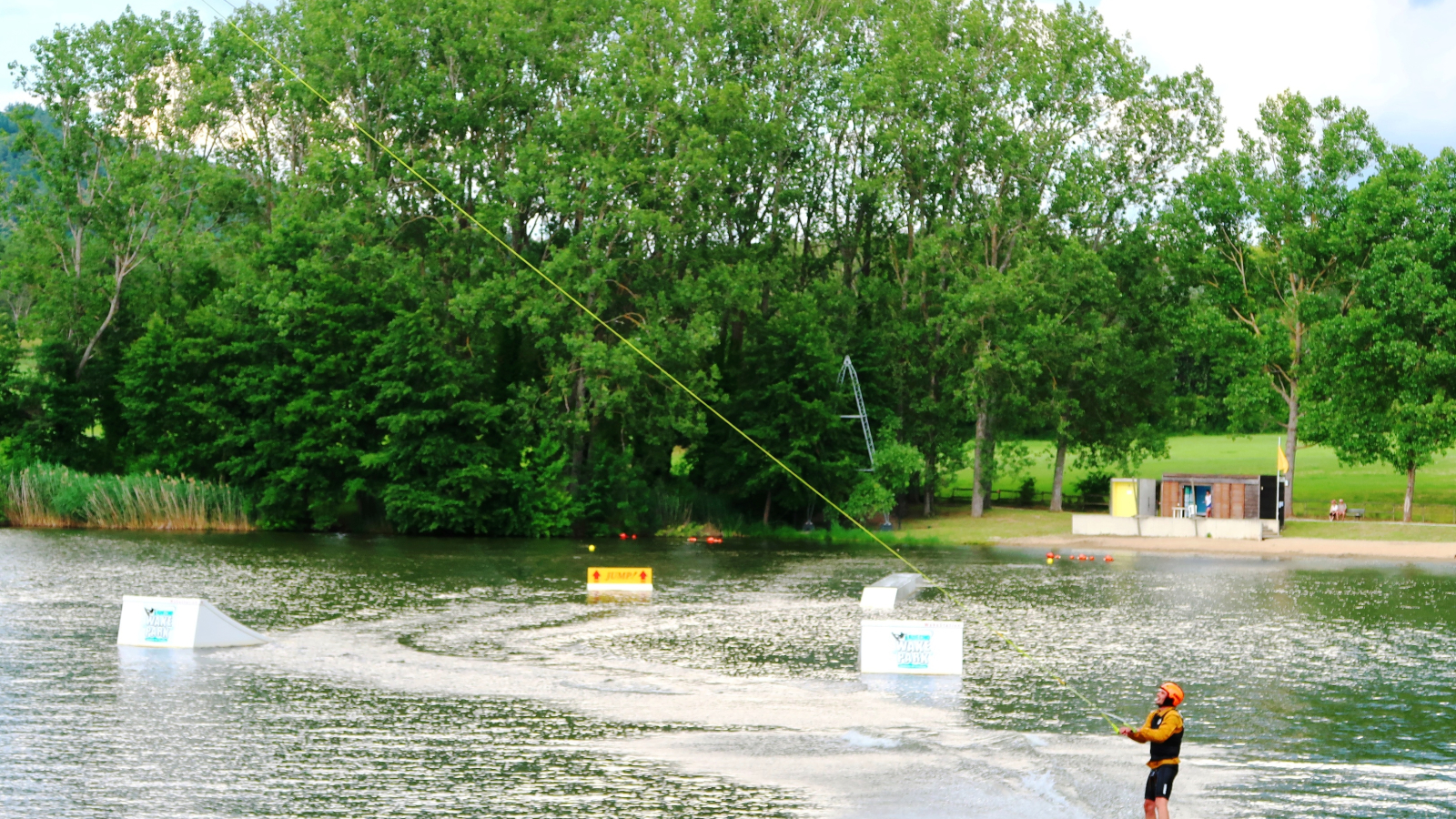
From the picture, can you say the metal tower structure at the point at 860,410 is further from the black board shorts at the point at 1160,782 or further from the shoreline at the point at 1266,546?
the black board shorts at the point at 1160,782

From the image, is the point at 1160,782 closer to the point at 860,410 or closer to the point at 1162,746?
the point at 1162,746

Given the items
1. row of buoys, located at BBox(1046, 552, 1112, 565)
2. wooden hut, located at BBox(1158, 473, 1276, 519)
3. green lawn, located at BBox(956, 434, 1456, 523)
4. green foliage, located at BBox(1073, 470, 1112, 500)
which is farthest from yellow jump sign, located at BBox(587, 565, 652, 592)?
green foliage, located at BBox(1073, 470, 1112, 500)

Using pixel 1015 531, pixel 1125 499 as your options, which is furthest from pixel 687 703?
pixel 1125 499

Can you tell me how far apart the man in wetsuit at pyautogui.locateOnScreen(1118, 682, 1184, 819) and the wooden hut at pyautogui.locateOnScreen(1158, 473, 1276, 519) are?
49.3m

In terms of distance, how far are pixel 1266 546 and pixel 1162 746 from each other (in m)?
44.9

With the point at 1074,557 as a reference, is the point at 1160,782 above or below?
below

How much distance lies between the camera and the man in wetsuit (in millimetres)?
15047

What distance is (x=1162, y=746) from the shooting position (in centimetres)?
1514

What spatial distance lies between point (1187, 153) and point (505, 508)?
41.6 meters

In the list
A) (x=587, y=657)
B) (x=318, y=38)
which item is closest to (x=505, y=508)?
(x=318, y=38)

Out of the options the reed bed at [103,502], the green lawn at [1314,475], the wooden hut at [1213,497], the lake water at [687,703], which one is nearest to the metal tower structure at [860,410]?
the green lawn at [1314,475]

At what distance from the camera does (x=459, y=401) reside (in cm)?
6266

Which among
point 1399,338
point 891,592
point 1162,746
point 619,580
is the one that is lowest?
point 619,580

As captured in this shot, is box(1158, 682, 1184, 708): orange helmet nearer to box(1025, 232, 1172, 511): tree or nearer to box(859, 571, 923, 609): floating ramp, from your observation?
box(859, 571, 923, 609): floating ramp
